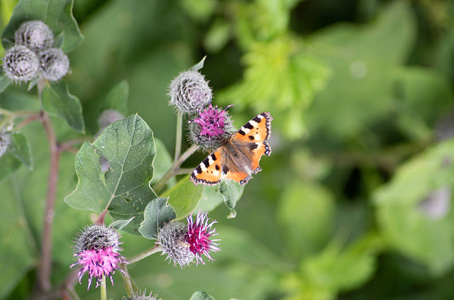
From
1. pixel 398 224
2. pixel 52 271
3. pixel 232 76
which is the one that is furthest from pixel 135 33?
pixel 398 224

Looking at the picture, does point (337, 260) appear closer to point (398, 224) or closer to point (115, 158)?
point (398, 224)

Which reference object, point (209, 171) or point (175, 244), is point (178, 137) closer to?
point (209, 171)

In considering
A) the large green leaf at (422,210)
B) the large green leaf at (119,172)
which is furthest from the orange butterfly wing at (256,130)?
the large green leaf at (422,210)

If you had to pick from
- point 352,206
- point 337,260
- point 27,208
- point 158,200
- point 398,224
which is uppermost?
point 352,206

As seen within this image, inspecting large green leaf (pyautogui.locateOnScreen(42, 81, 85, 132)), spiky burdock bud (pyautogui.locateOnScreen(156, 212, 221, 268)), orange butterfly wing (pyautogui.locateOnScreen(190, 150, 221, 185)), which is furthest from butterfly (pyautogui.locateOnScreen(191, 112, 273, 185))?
large green leaf (pyautogui.locateOnScreen(42, 81, 85, 132))

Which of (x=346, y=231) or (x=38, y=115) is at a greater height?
(x=346, y=231)

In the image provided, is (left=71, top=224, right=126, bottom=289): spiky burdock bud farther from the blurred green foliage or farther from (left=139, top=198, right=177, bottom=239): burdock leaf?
the blurred green foliage

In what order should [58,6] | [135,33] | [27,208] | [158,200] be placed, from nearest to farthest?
[158,200] < [58,6] < [27,208] < [135,33]

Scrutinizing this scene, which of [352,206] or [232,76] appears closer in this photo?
[232,76]
